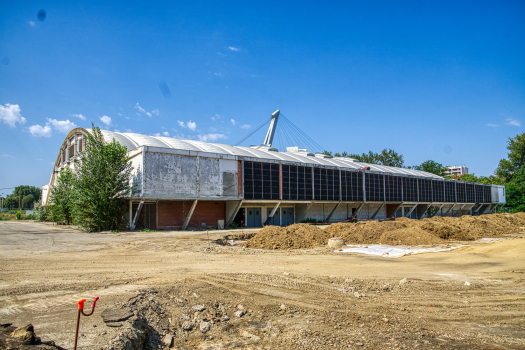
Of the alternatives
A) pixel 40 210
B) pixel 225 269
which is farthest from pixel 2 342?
pixel 40 210

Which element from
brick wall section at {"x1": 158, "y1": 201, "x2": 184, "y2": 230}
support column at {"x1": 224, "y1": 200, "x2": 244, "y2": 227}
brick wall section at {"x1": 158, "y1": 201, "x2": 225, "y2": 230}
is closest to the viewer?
brick wall section at {"x1": 158, "y1": 201, "x2": 184, "y2": 230}

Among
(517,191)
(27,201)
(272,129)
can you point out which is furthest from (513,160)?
(27,201)

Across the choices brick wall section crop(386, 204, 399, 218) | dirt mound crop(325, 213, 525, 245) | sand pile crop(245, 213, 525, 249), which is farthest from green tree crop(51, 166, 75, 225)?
brick wall section crop(386, 204, 399, 218)

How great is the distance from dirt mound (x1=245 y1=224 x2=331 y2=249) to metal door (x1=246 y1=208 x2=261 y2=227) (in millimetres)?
13353

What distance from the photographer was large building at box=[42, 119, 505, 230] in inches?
1074

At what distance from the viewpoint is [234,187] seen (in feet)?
102

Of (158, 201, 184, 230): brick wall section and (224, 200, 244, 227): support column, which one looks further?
(224, 200, 244, 227): support column

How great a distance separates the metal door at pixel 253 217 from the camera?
34875 mm

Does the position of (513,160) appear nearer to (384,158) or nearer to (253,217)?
(384,158)

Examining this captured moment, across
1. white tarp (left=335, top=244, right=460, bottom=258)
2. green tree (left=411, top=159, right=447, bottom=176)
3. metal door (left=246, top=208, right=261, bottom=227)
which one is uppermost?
green tree (left=411, top=159, right=447, bottom=176)

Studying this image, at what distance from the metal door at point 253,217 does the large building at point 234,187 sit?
11 centimetres

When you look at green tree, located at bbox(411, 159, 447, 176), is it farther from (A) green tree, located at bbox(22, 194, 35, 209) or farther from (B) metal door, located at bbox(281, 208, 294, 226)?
(A) green tree, located at bbox(22, 194, 35, 209)

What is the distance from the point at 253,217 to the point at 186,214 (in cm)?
838

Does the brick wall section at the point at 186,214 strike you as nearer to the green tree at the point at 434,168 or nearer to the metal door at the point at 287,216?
the metal door at the point at 287,216
